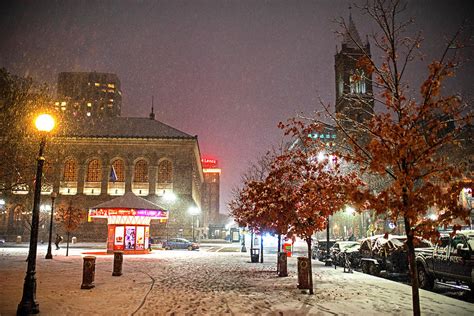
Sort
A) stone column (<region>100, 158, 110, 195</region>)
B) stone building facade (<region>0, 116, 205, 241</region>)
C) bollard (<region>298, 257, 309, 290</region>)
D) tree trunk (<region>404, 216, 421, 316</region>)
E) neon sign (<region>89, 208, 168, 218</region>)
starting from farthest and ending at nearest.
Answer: stone column (<region>100, 158, 110, 195</region>) → stone building facade (<region>0, 116, 205, 241</region>) → neon sign (<region>89, 208, 168, 218</region>) → bollard (<region>298, 257, 309, 290</region>) → tree trunk (<region>404, 216, 421, 316</region>)

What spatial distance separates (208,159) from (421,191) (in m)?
173

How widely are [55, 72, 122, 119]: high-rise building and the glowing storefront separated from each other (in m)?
118

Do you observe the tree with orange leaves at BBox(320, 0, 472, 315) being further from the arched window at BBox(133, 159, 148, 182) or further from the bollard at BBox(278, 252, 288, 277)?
the arched window at BBox(133, 159, 148, 182)

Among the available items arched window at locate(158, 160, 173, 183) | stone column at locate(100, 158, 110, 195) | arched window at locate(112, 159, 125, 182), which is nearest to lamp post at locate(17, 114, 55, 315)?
arched window at locate(158, 160, 173, 183)

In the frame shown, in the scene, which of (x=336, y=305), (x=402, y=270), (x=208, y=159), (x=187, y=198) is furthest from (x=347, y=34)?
(x=208, y=159)

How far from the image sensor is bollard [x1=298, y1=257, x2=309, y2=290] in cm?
1423

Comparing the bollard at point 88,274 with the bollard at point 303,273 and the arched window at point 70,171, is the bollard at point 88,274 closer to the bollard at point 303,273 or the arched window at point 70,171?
the bollard at point 303,273

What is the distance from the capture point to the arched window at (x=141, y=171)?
6134 cm

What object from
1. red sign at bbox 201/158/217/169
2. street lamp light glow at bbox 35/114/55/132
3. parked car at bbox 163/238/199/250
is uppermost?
red sign at bbox 201/158/217/169

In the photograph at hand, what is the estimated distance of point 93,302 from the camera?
36.9 feet

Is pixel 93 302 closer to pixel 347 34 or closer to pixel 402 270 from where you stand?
pixel 347 34

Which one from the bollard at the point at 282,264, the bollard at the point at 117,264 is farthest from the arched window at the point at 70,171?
the bollard at the point at 282,264

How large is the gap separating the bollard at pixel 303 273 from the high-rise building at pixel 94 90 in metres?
142

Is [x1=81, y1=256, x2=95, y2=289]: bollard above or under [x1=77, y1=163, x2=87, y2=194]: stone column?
under
